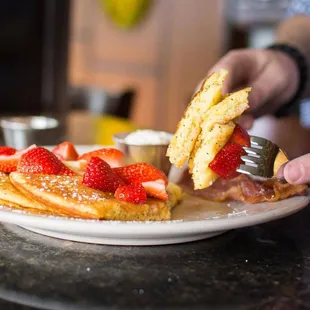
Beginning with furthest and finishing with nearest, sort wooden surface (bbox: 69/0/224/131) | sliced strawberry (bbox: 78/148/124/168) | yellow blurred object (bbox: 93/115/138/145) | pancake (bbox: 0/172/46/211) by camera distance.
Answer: wooden surface (bbox: 69/0/224/131), yellow blurred object (bbox: 93/115/138/145), sliced strawberry (bbox: 78/148/124/168), pancake (bbox: 0/172/46/211)

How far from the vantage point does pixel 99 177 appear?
1036mm

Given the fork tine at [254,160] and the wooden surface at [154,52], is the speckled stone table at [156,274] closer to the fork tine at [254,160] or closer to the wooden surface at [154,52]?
the fork tine at [254,160]

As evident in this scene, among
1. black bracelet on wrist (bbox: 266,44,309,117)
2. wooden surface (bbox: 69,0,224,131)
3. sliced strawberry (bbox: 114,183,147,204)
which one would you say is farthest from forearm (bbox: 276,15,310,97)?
wooden surface (bbox: 69,0,224,131)

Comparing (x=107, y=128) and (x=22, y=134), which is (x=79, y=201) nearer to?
(x=22, y=134)

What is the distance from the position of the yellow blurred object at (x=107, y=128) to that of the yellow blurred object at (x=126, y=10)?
3.44 m

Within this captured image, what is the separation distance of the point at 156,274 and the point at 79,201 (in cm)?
20

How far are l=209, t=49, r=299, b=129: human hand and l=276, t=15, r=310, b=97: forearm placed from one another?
0.31m

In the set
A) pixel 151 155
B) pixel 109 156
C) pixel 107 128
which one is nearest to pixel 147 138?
pixel 151 155

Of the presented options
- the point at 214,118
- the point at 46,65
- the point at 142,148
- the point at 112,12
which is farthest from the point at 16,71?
the point at 214,118

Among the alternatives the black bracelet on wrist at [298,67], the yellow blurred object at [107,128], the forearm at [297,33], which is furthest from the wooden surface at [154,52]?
the black bracelet on wrist at [298,67]

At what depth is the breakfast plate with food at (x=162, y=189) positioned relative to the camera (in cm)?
91

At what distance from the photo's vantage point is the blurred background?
4699 millimetres

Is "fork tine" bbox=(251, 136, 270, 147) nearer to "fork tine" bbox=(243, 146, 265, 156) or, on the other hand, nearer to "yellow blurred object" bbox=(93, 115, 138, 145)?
"fork tine" bbox=(243, 146, 265, 156)

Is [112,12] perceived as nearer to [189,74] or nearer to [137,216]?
[189,74]
